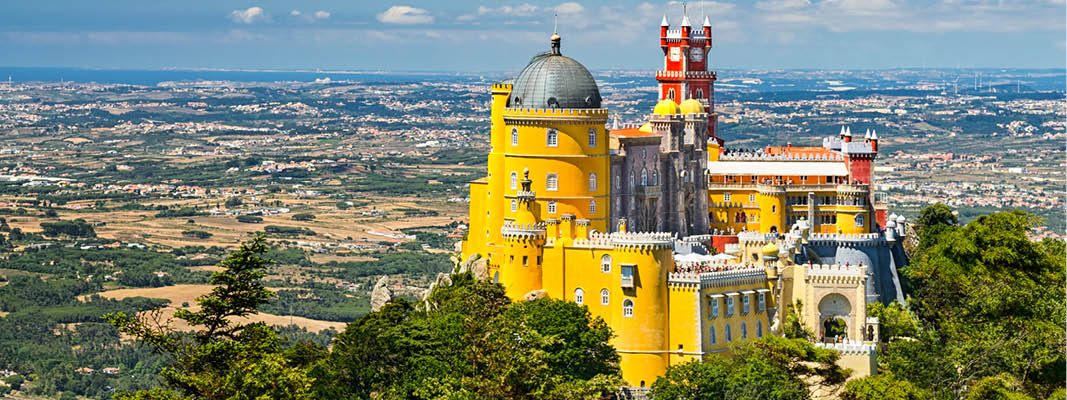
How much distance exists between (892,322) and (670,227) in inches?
681

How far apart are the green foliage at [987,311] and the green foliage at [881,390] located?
3.98m

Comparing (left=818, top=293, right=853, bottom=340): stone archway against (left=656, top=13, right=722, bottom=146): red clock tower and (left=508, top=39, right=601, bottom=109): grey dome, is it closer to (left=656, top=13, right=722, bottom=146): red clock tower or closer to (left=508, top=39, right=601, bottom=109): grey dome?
(left=508, top=39, right=601, bottom=109): grey dome

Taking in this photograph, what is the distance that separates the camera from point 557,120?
105062mm

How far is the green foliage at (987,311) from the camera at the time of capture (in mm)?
92500

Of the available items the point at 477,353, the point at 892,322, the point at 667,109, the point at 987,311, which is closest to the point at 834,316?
the point at 892,322

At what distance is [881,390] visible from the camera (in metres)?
84.4

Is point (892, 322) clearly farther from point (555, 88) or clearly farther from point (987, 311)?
point (555, 88)

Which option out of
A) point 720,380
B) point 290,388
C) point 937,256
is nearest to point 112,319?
point 290,388

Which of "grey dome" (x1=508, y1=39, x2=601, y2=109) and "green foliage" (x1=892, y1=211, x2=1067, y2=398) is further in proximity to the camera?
"grey dome" (x1=508, y1=39, x2=601, y2=109)

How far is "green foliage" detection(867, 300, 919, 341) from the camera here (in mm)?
100938

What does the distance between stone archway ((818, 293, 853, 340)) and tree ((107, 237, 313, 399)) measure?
34.9 m

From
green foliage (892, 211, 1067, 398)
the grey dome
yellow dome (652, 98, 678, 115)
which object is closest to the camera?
green foliage (892, 211, 1067, 398)

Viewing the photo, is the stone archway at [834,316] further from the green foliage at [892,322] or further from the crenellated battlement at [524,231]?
the crenellated battlement at [524,231]

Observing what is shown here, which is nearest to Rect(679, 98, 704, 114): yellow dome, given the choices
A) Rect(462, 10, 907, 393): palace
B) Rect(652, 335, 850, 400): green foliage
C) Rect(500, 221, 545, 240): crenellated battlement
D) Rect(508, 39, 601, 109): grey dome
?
Rect(462, 10, 907, 393): palace
